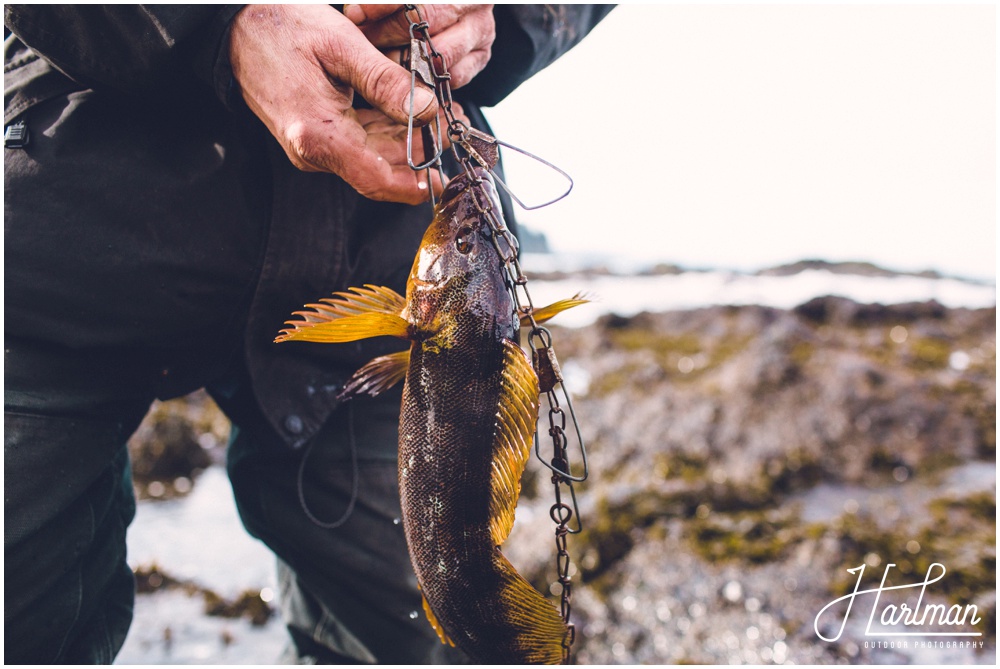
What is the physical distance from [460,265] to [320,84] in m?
0.63

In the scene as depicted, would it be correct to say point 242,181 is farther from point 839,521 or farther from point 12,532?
point 839,521

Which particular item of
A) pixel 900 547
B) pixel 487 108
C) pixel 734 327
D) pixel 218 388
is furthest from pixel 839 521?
pixel 734 327

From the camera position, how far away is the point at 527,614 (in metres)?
1.78

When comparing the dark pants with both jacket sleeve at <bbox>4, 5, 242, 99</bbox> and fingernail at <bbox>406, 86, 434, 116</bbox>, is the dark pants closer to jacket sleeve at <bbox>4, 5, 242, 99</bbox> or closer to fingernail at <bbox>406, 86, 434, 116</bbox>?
jacket sleeve at <bbox>4, 5, 242, 99</bbox>

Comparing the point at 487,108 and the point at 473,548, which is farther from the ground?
the point at 487,108

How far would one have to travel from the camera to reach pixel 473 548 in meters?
1.77

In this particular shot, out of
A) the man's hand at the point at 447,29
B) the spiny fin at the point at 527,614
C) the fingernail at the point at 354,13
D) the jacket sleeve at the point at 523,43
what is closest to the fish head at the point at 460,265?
the man's hand at the point at 447,29

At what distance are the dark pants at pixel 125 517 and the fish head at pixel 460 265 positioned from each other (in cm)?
112

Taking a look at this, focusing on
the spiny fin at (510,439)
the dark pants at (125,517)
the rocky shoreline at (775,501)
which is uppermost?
the spiny fin at (510,439)

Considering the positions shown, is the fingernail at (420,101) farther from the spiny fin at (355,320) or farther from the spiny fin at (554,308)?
the spiny fin at (554,308)

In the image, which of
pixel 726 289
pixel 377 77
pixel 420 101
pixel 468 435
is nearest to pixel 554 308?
pixel 468 435

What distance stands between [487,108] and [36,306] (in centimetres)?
187

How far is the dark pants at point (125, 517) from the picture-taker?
214 centimetres

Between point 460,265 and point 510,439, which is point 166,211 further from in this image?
point 510,439
